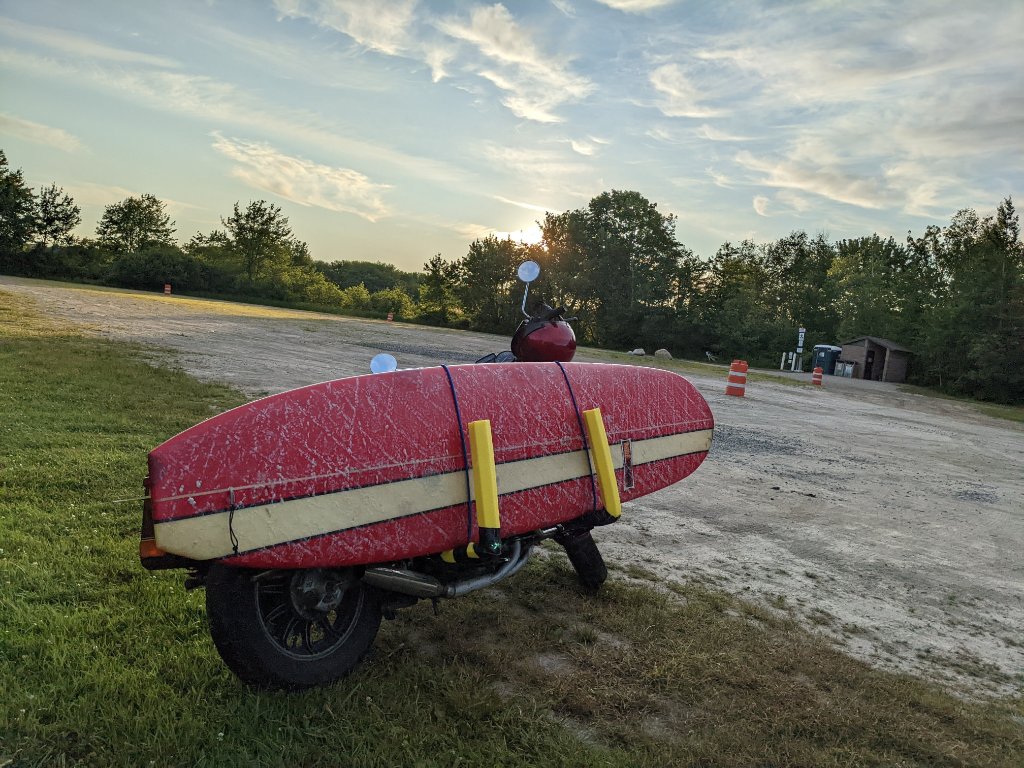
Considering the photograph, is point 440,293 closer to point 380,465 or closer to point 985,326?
point 985,326

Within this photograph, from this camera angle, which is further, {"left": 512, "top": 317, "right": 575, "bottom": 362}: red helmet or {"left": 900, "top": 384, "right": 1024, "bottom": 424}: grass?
{"left": 900, "top": 384, "right": 1024, "bottom": 424}: grass

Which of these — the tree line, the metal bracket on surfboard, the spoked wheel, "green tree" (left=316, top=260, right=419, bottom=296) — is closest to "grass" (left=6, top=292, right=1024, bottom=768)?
the spoked wheel

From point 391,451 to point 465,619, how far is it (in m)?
1.19

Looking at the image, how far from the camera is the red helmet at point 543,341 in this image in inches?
167

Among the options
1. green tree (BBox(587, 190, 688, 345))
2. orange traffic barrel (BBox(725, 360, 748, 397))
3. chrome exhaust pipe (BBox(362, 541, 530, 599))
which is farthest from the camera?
green tree (BBox(587, 190, 688, 345))

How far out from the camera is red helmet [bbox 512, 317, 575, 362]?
4246mm

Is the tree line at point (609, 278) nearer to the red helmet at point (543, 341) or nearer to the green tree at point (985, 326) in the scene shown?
the green tree at point (985, 326)

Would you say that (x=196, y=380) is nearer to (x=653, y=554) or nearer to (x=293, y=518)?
(x=653, y=554)

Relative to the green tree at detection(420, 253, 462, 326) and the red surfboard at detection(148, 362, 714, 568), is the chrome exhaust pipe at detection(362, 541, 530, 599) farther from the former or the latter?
the green tree at detection(420, 253, 462, 326)

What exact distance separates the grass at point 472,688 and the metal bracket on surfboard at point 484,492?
0.55m

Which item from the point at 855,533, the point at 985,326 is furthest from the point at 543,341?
the point at 985,326

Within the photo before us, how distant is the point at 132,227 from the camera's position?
233 ft

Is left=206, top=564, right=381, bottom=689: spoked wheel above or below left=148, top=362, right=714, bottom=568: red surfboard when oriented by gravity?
below

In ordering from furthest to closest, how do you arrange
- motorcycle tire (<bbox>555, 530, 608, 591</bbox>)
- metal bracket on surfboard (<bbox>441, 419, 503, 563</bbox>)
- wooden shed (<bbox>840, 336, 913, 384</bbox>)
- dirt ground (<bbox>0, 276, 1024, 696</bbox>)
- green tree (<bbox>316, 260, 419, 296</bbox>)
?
green tree (<bbox>316, 260, 419, 296</bbox>) → wooden shed (<bbox>840, 336, 913, 384</bbox>) → dirt ground (<bbox>0, 276, 1024, 696</bbox>) → motorcycle tire (<bbox>555, 530, 608, 591</bbox>) → metal bracket on surfboard (<bbox>441, 419, 503, 563</bbox>)
